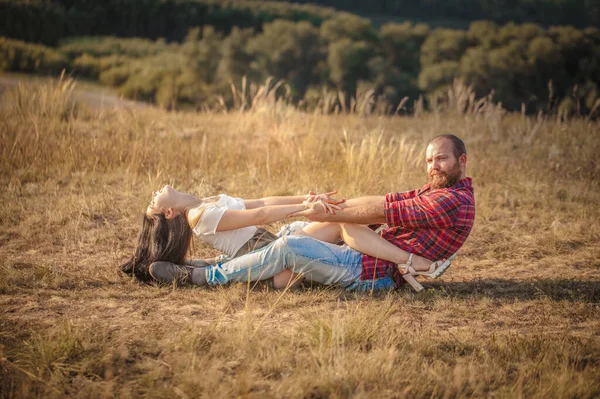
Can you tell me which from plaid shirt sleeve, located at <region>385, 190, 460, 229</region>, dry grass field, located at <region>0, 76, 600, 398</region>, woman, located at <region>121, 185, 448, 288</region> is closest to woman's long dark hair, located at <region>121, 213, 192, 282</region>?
woman, located at <region>121, 185, 448, 288</region>

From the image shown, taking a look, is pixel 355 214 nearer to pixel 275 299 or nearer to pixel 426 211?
pixel 426 211

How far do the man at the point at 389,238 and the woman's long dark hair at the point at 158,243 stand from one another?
0.30 m

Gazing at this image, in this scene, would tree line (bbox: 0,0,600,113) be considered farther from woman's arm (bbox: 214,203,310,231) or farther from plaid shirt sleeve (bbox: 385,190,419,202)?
woman's arm (bbox: 214,203,310,231)

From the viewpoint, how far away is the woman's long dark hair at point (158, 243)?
13.2ft

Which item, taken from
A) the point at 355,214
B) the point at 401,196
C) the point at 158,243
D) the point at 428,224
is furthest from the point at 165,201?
the point at 428,224

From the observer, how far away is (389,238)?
13.1ft

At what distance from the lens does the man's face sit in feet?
12.5

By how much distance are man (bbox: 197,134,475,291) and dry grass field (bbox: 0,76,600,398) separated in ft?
0.44

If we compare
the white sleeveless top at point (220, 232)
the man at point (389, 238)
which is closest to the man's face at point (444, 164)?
the man at point (389, 238)

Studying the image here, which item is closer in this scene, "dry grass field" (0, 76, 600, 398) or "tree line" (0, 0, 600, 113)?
"dry grass field" (0, 76, 600, 398)

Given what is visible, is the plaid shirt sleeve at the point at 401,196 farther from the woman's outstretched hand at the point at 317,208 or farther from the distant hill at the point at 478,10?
the distant hill at the point at 478,10

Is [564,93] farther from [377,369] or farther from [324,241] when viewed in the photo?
[377,369]

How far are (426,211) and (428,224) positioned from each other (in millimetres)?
98

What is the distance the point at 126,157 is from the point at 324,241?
3.69m
